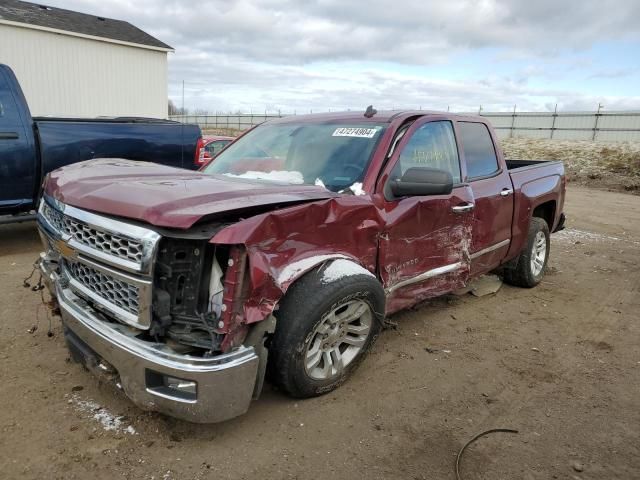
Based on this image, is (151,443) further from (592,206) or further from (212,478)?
(592,206)

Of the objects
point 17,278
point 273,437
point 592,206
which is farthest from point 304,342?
point 592,206

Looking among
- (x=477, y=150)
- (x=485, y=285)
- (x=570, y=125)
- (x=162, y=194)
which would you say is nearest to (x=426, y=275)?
(x=477, y=150)

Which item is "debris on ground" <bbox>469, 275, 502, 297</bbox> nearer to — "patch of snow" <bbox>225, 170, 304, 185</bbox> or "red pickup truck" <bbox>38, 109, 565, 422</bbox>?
"red pickup truck" <bbox>38, 109, 565, 422</bbox>

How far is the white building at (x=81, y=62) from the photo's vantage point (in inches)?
627

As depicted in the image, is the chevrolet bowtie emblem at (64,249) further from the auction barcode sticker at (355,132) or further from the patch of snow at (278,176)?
the auction barcode sticker at (355,132)

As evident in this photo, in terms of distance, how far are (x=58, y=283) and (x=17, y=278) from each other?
8.42 feet

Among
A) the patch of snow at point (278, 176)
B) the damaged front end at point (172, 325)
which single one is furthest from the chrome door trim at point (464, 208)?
the damaged front end at point (172, 325)

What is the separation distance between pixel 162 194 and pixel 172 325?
658 millimetres

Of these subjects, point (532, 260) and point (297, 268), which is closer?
point (297, 268)

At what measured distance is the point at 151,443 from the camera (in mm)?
2617

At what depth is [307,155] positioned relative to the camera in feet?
12.2

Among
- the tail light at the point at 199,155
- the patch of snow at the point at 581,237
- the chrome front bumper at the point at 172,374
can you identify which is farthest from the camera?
the patch of snow at the point at 581,237

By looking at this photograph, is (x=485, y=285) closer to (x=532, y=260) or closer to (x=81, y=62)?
(x=532, y=260)

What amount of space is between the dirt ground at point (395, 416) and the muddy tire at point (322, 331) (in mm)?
177
